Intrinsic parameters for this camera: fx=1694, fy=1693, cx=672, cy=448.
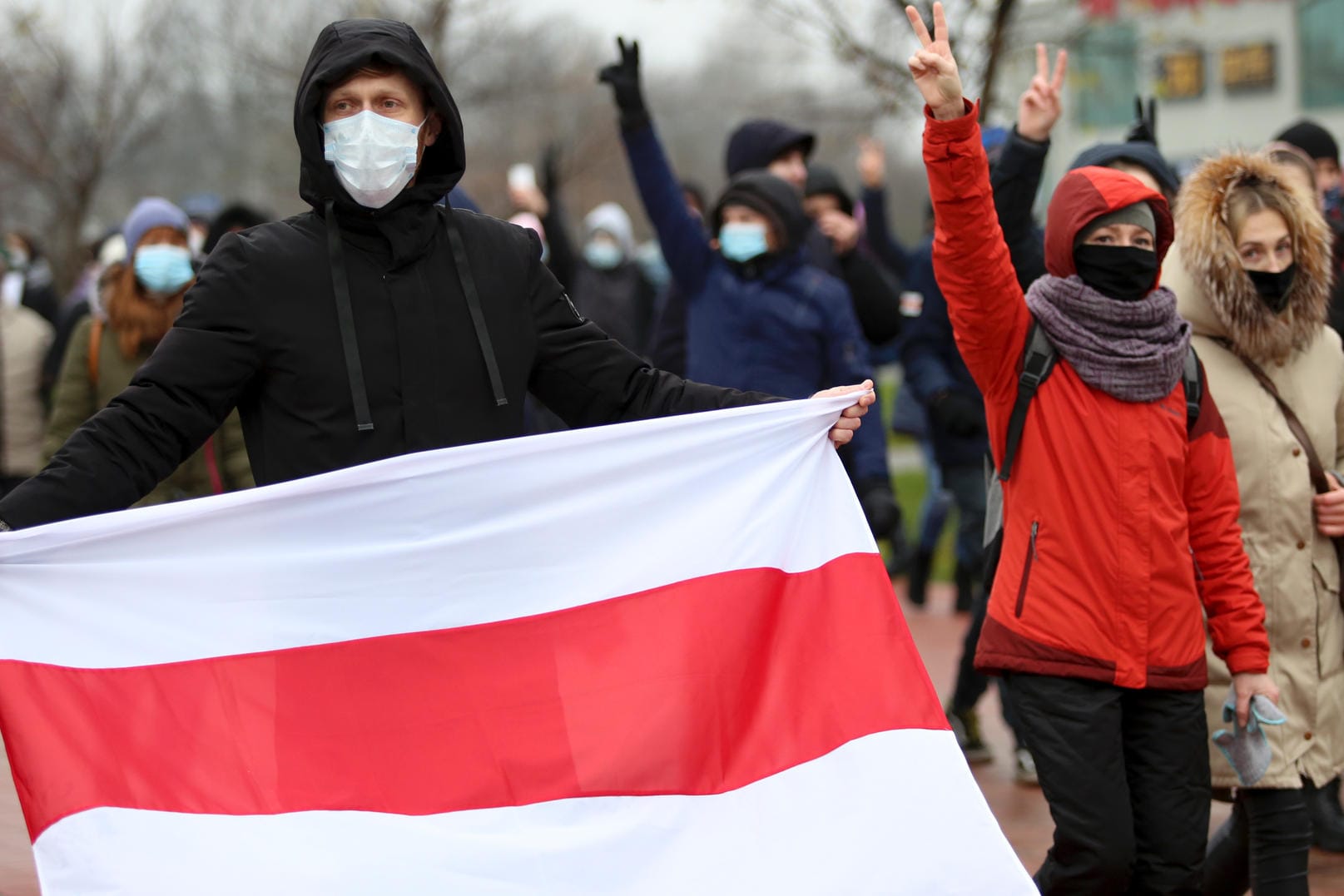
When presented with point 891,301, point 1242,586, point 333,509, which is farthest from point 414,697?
point 891,301

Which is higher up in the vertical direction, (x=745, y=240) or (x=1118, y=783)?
(x=745, y=240)

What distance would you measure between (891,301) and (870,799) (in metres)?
5.07

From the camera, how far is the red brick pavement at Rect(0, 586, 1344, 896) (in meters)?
4.98

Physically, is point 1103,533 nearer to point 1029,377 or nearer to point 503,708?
point 1029,377

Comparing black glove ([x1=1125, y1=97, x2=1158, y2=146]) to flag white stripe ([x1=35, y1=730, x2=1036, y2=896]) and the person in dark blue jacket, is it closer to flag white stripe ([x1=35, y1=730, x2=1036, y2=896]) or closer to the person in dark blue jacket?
the person in dark blue jacket

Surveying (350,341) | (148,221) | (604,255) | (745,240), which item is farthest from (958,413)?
(604,255)

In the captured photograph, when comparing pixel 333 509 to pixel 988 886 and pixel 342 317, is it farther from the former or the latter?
pixel 988 886

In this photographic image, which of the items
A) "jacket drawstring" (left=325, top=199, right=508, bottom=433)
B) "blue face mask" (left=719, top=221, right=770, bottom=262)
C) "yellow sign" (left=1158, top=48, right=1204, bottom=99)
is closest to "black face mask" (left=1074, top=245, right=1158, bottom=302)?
"jacket drawstring" (left=325, top=199, right=508, bottom=433)

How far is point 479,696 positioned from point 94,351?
143 inches

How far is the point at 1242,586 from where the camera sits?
173 inches

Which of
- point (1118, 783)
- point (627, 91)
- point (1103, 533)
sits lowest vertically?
point (1118, 783)

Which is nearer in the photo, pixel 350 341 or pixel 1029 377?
pixel 350 341

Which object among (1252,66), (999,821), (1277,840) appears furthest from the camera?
(1252,66)

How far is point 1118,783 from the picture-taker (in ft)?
13.5
